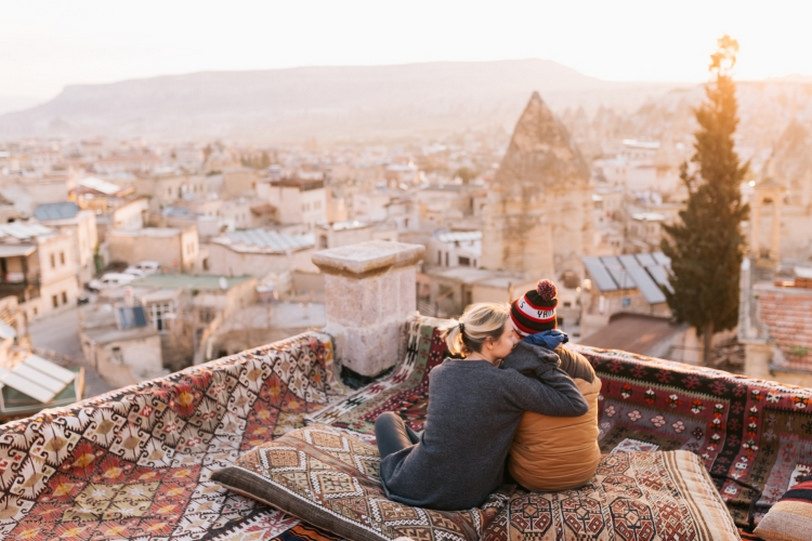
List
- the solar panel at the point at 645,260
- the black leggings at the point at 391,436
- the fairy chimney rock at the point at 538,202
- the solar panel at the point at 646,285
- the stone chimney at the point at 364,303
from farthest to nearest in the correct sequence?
the fairy chimney rock at the point at 538,202 → the solar panel at the point at 645,260 → the solar panel at the point at 646,285 → the stone chimney at the point at 364,303 → the black leggings at the point at 391,436

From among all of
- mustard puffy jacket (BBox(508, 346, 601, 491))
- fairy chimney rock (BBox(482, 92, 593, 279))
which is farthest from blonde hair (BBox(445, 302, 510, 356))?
fairy chimney rock (BBox(482, 92, 593, 279))

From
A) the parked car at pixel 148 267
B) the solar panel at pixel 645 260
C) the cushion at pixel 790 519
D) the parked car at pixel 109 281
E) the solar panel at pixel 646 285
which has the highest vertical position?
the cushion at pixel 790 519

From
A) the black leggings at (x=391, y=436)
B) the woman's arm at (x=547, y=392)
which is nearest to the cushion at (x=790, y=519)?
the woman's arm at (x=547, y=392)

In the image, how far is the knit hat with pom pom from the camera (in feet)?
8.61

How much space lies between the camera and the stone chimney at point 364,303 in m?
4.18

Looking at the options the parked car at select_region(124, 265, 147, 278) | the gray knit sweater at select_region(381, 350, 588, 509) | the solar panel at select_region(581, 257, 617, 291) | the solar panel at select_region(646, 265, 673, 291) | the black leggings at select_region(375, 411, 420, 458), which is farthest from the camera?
the parked car at select_region(124, 265, 147, 278)

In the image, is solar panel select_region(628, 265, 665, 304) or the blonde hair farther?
solar panel select_region(628, 265, 665, 304)

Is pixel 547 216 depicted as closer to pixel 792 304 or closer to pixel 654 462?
pixel 792 304

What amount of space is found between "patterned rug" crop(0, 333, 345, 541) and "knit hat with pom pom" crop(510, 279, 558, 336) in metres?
1.04

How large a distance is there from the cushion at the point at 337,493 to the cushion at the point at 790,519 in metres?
0.91

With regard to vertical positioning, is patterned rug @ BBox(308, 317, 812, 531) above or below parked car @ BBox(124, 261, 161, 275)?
above

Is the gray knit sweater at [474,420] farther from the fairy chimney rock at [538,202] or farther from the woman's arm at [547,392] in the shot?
the fairy chimney rock at [538,202]

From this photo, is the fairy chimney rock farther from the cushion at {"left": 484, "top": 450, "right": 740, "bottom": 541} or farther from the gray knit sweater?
the gray knit sweater

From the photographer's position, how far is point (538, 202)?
19.8 m
